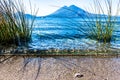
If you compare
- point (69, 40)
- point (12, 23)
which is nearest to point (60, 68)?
point (12, 23)

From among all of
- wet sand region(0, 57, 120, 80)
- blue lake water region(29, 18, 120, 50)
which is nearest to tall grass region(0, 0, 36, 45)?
blue lake water region(29, 18, 120, 50)

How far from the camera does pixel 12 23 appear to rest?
4.54 metres

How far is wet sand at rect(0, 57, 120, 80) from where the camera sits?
2656mm

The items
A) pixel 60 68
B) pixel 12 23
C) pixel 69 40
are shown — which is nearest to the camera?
pixel 60 68

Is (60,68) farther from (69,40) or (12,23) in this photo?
(69,40)

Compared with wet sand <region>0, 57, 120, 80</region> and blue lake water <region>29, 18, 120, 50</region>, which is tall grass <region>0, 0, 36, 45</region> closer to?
blue lake water <region>29, 18, 120, 50</region>

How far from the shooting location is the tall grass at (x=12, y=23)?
4.45m

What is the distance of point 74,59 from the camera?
131 inches

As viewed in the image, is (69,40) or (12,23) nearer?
(12,23)

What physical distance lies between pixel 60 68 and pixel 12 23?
185 centimetres

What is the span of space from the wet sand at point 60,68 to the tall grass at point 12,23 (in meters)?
1.22

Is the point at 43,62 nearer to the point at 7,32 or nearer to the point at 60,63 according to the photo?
the point at 60,63

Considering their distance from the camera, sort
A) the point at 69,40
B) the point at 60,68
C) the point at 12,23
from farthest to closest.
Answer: the point at 69,40 → the point at 12,23 → the point at 60,68

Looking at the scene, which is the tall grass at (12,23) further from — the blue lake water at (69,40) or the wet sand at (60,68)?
the wet sand at (60,68)
